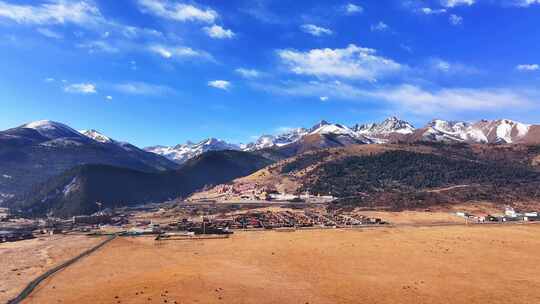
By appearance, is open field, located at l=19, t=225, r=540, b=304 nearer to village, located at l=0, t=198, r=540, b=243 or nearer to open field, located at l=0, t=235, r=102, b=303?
open field, located at l=0, t=235, r=102, b=303

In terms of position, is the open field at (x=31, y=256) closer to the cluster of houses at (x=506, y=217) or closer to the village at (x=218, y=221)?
the village at (x=218, y=221)

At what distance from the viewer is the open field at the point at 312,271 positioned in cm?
5838

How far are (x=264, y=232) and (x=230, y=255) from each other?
3703cm

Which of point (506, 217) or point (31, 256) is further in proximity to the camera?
point (506, 217)

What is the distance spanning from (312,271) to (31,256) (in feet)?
198

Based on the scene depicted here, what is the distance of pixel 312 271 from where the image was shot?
73.1 meters

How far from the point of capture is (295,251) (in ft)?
305

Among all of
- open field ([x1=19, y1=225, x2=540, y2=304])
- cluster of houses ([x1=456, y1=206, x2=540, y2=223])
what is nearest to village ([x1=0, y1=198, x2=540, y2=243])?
cluster of houses ([x1=456, y1=206, x2=540, y2=223])

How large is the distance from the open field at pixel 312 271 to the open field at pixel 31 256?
4.68m

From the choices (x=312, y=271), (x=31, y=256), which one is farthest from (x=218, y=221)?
(x=312, y=271)

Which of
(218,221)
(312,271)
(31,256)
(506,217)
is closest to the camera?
(312,271)

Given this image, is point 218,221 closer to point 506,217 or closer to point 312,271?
point 312,271

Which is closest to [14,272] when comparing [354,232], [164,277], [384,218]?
[164,277]

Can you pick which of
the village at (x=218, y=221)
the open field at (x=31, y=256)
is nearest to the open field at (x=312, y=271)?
the open field at (x=31, y=256)
